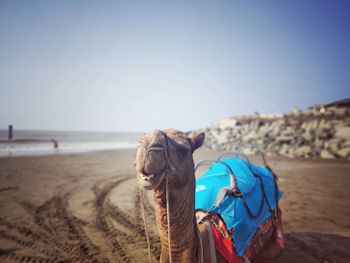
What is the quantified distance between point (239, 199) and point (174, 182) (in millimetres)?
1688

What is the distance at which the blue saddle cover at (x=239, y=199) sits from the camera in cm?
270

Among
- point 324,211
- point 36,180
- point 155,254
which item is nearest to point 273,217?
point 155,254

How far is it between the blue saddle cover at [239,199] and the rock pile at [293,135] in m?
13.3

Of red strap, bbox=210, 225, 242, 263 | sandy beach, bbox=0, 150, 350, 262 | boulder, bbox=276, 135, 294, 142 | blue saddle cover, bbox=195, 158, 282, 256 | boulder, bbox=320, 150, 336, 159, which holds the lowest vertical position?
sandy beach, bbox=0, 150, 350, 262

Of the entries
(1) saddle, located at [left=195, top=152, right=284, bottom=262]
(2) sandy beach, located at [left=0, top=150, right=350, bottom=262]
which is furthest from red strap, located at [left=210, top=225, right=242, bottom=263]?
(2) sandy beach, located at [left=0, top=150, right=350, bottom=262]

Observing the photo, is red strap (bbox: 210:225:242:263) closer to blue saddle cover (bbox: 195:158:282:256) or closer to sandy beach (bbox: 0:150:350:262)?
blue saddle cover (bbox: 195:158:282:256)

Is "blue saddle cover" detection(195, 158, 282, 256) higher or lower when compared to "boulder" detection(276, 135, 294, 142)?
lower

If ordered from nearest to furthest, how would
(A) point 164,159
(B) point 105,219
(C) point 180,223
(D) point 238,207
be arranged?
(A) point 164,159 < (C) point 180,223 < (D) point 238,207 < (B) point 105,219

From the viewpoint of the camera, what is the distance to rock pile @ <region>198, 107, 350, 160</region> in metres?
16.0

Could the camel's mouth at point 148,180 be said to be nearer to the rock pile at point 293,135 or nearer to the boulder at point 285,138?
the rock pile at point 293,135

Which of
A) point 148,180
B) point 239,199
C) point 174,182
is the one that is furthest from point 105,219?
point 148,180

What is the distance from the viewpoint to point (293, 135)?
18594 millimetres

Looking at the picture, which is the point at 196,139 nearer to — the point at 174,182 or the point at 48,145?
the point at 174,182

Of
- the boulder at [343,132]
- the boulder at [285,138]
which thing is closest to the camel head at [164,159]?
the boulder at [343,132]
